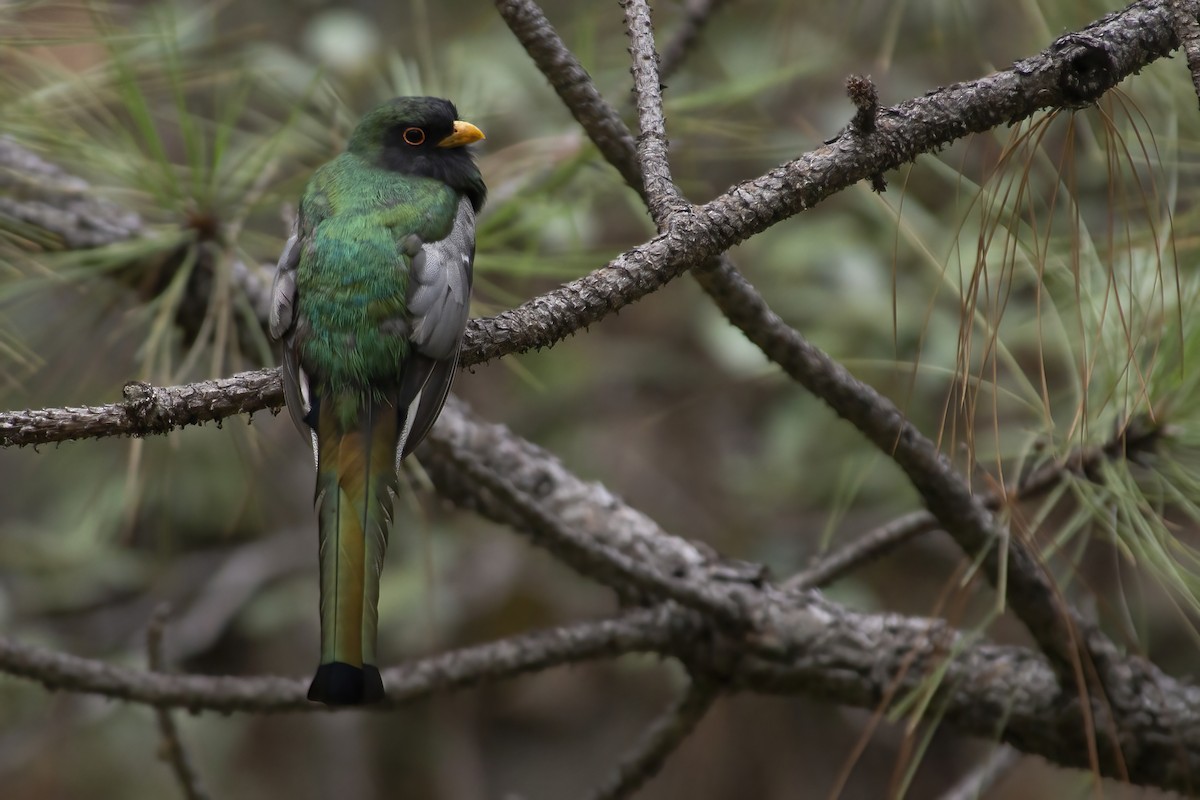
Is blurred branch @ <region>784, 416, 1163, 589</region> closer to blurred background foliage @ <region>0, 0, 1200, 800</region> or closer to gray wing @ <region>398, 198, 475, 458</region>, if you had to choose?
blurred background foliage @ <region>0, 0, 1200, 800</region>

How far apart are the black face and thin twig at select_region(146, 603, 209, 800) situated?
3.52 feet

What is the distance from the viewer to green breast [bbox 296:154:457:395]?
7.09 feet

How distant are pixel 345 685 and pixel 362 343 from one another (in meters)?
0.71

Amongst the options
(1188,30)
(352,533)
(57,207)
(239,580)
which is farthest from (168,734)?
(1188,30)

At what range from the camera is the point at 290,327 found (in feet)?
7.29

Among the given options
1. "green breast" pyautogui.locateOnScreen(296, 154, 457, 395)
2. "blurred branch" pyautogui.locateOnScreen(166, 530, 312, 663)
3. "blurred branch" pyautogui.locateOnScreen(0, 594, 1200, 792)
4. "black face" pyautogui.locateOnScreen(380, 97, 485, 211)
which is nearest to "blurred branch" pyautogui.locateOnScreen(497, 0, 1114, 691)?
"blurred branch" pyautogui.locateOnScreen(0, 594, 1200, 792)

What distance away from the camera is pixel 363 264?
229 cm

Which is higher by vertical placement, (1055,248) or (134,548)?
(134,548)

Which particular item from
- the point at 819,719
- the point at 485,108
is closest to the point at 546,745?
the point at 819,719

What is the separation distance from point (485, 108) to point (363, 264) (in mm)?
1394

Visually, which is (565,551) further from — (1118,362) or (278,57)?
(278,57)

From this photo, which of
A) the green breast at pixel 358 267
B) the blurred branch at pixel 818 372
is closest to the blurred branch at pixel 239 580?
the green breast at pixel 358 267

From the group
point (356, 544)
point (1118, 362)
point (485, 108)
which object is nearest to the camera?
point (356, 544)

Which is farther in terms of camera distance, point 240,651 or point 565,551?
point 240,651
